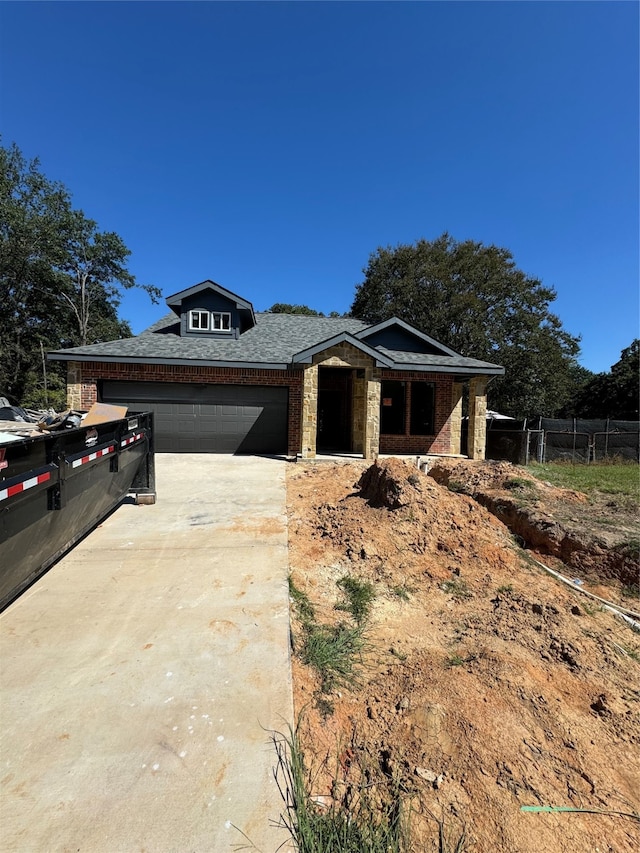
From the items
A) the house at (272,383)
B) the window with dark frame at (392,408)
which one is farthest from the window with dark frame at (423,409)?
the window with dark frame at (392,408)

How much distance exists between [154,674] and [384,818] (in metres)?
1.58

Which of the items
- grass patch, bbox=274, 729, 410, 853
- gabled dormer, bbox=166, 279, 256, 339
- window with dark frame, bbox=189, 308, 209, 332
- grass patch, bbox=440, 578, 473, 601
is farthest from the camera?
window with dark frame, bbox=189, 308, 209, 332

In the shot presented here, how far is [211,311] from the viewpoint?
44.5ft

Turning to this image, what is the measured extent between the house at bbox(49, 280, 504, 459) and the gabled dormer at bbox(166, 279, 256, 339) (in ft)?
0.12

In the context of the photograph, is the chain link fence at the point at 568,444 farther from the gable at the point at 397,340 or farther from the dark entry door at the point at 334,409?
the dark entry door at the point at 334,409

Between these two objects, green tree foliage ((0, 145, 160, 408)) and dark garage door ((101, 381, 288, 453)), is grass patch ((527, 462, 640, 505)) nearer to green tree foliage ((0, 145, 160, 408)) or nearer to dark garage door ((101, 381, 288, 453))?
dark garage door ((101, 381, 288, 453))

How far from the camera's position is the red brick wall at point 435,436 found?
13586 mm

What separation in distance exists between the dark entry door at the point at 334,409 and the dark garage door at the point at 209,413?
274 cm

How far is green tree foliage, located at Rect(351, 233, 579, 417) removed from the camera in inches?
895

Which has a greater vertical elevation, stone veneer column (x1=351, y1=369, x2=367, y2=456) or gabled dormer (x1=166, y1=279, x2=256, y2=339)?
gabled dormer (x1=166, y1=279, x2=256, y2=339)

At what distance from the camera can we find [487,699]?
242 cm

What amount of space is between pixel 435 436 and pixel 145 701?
12665 mm

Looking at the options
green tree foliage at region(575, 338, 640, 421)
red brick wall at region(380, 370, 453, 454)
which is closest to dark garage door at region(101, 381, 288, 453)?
red brick wall at region(380, 370, 453, 454)

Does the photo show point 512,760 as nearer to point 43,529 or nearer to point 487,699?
point 487,699
